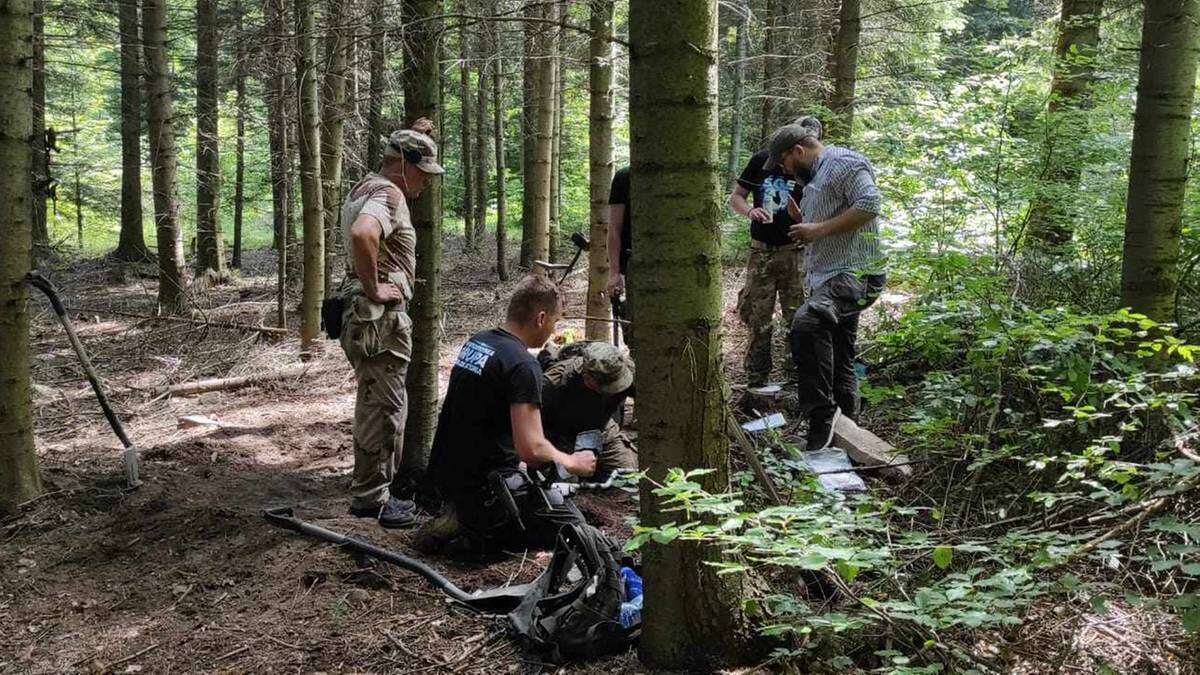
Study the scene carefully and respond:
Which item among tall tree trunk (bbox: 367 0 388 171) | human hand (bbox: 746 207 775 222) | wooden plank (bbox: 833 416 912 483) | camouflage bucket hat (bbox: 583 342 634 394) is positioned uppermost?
tall tree trunk (bbox: 367 0 388 171)

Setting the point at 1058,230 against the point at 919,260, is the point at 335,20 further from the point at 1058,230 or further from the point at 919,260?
the point at 1058,230

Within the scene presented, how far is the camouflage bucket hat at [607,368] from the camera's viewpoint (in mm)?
5289

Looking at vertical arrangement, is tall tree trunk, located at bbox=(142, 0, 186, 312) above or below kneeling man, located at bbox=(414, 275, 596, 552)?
above

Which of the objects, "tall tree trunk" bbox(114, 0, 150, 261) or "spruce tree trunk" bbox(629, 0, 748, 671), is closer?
"spruce tree trunk" bbox(629, 0, 748, 671)

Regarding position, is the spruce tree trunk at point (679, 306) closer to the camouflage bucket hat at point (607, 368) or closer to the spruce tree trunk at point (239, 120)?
the camouflage bucket hat at point (607, 368)

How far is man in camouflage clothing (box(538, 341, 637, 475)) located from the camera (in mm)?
5324

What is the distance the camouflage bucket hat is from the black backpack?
169 centimetres

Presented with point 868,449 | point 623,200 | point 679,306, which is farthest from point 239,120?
point 679,306

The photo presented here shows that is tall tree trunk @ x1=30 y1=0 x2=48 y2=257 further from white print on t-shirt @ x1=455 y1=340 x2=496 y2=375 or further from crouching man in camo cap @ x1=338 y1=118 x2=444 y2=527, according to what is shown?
white print on t-shirt @ x1=455 y1=340 x2=496 y2=375

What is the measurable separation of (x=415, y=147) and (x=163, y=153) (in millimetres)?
7605

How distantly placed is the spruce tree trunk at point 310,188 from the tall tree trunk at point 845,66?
16.9 ft

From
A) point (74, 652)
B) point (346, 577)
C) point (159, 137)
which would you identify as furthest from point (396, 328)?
point (159, 137)

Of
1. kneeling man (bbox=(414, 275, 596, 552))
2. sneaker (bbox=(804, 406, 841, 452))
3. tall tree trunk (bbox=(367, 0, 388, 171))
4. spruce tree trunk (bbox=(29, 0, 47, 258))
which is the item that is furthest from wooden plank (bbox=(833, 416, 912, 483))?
spruce tree trunk (bbox=(29, 0, 47, 258))

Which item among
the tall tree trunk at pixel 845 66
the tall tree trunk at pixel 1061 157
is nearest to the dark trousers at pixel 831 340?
the tall tree trunk at pixel 1061 157
